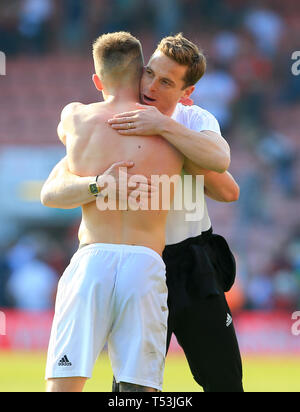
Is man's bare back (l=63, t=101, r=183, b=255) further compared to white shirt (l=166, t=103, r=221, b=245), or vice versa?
white shirt (l=166, t=103, r=221, b=245)

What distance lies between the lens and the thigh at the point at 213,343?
5.02m

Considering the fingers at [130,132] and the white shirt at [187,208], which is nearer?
the fingers at [130,132]

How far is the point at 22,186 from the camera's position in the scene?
58.2 ft

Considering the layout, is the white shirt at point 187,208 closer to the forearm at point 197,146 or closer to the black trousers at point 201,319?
the black trousers at point 201,319

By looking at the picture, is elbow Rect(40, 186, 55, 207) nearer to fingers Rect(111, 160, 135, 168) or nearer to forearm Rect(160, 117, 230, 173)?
fingers Rect(111, 160, 135, 168)

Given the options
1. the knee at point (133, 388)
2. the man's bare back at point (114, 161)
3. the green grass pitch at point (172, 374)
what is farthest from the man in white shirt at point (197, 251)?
the green grass pitch at point (172, 374)

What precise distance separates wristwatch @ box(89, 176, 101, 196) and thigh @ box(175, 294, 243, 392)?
1007mm

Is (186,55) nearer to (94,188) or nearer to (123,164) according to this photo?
(123,164)

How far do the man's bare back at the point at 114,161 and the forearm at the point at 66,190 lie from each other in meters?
0.06

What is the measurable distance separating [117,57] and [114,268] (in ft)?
3.63

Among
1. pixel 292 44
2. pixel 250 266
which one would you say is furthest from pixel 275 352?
pixel 292 44

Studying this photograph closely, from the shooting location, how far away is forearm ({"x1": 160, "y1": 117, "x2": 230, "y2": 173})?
4.54m

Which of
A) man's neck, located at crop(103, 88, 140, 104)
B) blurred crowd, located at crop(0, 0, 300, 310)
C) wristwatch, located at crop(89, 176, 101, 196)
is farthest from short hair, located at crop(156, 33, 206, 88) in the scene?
blurred crowd, located at crop(0, 0, 300, 310)

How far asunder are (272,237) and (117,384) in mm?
12446
